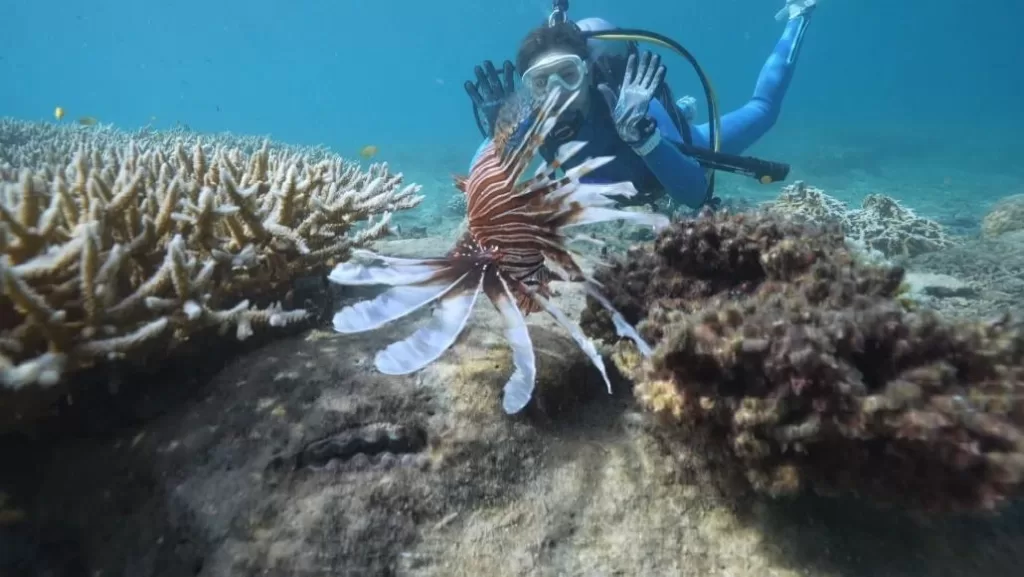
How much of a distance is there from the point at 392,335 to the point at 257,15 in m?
108

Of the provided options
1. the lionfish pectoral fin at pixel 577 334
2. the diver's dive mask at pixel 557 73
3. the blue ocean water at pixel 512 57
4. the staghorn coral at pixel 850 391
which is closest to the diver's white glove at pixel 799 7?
the blue ocean water at pixel 512 57

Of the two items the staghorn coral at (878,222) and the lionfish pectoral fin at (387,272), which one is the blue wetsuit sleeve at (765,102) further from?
the lionfish pectoral fin at (387,272)

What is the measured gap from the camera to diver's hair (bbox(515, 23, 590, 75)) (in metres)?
5.16

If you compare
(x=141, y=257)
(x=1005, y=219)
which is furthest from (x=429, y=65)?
(x=141, y=257)

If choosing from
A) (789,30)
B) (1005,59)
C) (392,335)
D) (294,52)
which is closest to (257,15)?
(294,52)

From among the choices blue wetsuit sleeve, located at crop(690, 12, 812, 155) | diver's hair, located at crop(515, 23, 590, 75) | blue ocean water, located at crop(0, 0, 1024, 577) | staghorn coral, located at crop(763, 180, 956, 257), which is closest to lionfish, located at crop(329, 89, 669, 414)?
blue ocean water, located at crop(0, 0, 1024, 577)

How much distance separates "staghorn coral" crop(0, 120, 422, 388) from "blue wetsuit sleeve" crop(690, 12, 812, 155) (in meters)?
7.20

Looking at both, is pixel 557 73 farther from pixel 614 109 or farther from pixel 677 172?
pixel 677 172

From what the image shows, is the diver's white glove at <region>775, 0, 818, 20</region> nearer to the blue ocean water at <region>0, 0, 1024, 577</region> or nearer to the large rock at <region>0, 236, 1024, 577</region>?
the blue ocean water at <region>0, 0, 1024, 577</region>

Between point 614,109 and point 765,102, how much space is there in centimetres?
546

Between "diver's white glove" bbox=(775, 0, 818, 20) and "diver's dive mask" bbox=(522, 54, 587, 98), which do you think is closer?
"diver's dive mask" bbox=(522, 54, 587, 98)

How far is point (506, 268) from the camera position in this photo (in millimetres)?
1917

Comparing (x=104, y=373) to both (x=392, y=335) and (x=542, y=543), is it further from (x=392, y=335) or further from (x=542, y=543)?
(x=542, y=543)

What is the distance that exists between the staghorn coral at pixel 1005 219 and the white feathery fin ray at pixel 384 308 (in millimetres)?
9055
